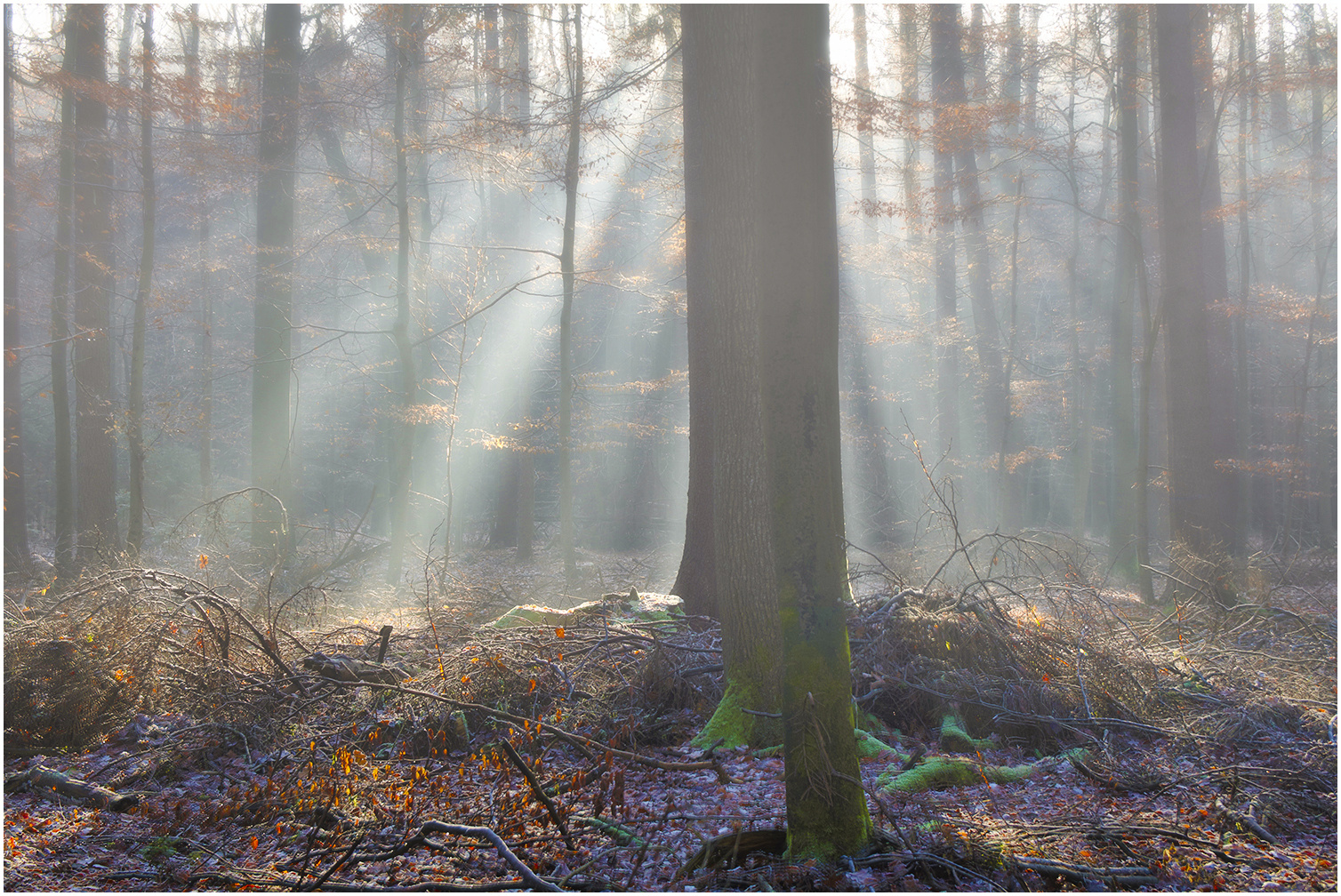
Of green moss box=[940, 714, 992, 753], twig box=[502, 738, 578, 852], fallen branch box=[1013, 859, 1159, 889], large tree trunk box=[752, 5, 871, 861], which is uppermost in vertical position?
large tree trunk box=[752, 5, 871, 861]

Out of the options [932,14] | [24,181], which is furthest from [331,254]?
[932,14]

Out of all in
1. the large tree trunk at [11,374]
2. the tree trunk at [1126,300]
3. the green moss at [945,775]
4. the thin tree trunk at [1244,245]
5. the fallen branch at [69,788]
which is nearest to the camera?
the green moss at [945,775]

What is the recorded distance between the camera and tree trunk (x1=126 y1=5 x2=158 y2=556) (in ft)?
36.2

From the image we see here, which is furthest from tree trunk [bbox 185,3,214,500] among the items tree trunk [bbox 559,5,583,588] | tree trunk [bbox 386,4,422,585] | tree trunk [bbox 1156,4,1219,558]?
tree trunk [bbox 1156,4,1219,558]

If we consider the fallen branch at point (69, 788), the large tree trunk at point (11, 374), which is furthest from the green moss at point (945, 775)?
the large tree trunk at point (11, 374)

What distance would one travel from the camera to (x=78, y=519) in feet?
40.0

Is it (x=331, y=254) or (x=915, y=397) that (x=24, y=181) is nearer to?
(x=331, y=254)

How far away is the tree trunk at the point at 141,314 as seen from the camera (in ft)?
36.2

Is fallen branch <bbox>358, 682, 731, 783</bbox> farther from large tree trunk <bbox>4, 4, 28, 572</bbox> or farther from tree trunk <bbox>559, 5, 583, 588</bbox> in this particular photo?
large tree trunk <bbox>4, 4, 28, 572</bbox>

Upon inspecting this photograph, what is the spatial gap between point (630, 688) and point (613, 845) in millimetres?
1835

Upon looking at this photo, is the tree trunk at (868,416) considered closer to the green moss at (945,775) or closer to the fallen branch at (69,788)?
the green moss at (945,775)

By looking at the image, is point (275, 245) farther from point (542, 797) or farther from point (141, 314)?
point (542, 797)

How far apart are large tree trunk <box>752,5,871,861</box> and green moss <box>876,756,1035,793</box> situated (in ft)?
3.10

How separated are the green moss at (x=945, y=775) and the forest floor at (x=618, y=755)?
0.06 feet
